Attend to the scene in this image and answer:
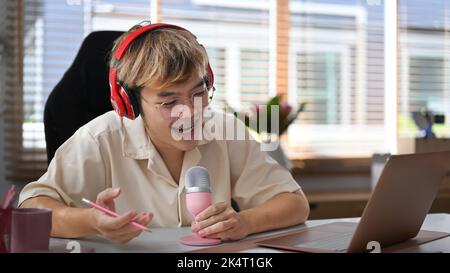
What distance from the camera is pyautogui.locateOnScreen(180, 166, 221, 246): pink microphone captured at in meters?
0.81

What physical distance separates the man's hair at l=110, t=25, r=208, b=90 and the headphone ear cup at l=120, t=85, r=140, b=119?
1 cm

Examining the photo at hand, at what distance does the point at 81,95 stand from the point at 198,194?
516 millimetres

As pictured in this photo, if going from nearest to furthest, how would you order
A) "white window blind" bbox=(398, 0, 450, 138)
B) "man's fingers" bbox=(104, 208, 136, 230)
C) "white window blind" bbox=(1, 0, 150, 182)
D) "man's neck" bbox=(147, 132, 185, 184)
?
1. "man's fingers" bbox=(104, 208, 136, 230)
2. "man's neck" bbox=(147, 132, 185, 184)
3. "white window blind" bbox=(1, 0, 150, 182)
4. "white window blind" bbox=(398, 0, 450, 138)

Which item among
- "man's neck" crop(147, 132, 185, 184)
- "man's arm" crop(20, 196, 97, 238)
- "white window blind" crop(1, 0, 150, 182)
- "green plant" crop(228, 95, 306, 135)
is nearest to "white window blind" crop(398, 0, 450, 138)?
"green plant" crop(228, 95, 306, 135)

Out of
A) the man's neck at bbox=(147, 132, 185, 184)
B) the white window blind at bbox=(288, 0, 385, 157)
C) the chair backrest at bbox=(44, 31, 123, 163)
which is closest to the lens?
the man's neck at bbox=(147, 132, 185, 184)

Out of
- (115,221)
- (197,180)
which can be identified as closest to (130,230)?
(115,221)

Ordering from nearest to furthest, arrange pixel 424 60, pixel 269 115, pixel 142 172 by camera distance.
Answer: pixel 142 172
pixel 269 115
pixel 424 60

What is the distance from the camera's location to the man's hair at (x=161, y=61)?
918 mm

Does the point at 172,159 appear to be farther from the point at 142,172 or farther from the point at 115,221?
the point at 115,221

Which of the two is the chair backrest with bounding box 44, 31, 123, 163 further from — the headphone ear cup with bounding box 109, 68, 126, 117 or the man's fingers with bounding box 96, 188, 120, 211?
the man's fingers with bounding box 96, 188, 120, 211

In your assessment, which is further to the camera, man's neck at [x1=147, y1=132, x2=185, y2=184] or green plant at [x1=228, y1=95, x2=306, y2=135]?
green plant at [x1=228, y1=95, x2=306, y2=135]

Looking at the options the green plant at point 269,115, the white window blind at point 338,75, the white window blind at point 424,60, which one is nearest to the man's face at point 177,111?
the green plant at point 269,115

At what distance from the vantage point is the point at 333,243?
80cm
